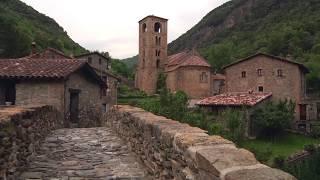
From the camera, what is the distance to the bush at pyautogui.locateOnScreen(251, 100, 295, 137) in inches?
1384

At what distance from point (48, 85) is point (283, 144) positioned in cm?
2298

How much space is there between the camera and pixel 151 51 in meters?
62.9

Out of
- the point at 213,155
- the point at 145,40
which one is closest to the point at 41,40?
the point at 145,40

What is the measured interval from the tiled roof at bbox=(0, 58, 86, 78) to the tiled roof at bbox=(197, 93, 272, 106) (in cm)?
2013

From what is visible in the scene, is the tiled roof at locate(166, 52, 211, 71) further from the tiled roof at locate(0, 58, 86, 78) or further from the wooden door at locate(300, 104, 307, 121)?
the tiled roof at locate(0, 58, 86, 78)

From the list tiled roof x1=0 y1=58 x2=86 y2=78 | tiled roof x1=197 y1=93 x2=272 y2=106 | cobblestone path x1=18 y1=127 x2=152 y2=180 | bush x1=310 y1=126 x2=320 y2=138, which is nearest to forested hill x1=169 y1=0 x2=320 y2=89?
bush x1=310 y1=126 x2=320 y2=138

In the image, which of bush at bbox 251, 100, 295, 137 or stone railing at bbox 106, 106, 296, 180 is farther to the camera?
bush at bbox 251, 100, 295, 137

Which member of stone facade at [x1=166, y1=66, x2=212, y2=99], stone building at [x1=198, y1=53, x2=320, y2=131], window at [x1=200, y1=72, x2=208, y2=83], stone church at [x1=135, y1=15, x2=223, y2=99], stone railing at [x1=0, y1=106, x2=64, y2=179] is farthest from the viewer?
window at [x1=200, y1=72, x2=208, y2=83]

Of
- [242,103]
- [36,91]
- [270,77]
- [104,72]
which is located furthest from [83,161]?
[270,77]

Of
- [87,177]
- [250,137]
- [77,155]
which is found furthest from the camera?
[250,137]

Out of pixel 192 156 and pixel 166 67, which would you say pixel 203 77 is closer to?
pixel 166 67

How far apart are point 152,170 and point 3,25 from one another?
34053mm

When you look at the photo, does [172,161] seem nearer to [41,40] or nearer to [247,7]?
[41,40]

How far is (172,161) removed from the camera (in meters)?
4.73
